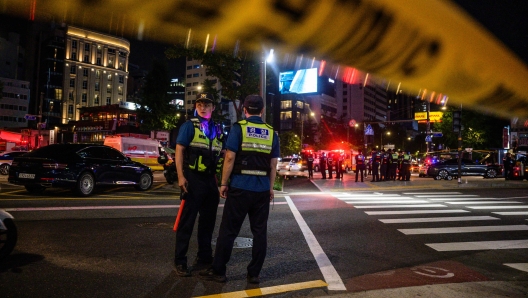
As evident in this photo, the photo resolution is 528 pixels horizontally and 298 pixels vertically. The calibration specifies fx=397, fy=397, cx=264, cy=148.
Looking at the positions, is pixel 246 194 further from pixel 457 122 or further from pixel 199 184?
pixel 457 122

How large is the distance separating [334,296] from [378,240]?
9.91 ft

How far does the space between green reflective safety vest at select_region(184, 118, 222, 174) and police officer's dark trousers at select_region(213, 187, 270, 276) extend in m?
0.58

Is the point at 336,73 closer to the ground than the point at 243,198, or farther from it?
farther from it

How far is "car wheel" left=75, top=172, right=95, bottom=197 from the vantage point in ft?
38.2

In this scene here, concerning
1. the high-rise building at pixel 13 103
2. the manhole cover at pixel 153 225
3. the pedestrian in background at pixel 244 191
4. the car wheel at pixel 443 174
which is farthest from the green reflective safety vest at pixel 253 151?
the high-rise building at pixel 13 103

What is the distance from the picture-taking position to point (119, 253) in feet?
16.9

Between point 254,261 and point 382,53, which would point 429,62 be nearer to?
point 382,53

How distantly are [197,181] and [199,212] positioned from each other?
37cm

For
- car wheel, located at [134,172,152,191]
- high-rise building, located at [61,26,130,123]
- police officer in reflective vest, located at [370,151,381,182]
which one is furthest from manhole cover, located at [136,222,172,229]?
high-rise building, located at [61,26,130,123]

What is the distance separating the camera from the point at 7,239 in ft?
15.1

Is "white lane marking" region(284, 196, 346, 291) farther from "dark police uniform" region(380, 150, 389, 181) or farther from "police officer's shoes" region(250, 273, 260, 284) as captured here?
"dark police uniform" region(380, 150, 389, 181)

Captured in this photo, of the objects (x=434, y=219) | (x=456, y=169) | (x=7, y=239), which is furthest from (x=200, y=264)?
(x=456, y=169)

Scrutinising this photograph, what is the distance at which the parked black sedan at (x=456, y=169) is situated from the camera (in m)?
27.2

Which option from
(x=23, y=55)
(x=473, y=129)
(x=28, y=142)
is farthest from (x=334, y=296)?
(x=23, y=55)
